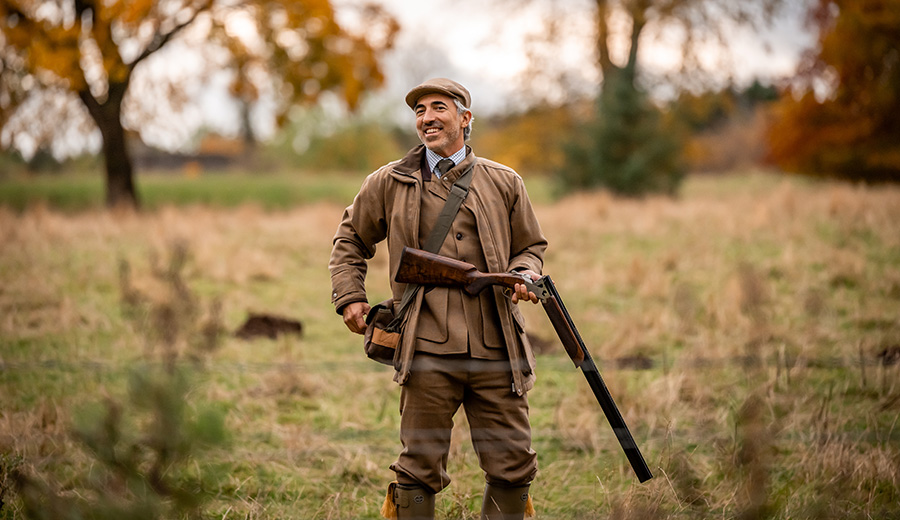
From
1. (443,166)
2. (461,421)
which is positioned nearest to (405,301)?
(443,166)

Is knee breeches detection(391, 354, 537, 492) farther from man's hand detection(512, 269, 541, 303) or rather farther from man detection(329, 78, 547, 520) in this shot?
man's hand detection(512, 269, 541, 303)

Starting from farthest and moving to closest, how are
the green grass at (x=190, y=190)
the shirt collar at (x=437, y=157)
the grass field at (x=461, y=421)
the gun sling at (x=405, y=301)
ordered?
the green grass at (x=190, y=190) → the shirt collar at (x=437, y=157) → the gun sling at (x=405, y=301) → the grass field at (x=461, y=421)

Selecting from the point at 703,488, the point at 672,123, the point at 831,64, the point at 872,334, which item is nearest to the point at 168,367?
the point at 703,488

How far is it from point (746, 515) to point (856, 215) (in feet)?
32.7

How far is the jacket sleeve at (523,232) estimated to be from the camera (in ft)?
9.90

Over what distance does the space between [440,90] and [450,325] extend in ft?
2.92

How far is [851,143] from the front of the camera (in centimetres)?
2048

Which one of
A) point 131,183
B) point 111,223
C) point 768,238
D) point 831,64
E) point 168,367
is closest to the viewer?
point 168,367

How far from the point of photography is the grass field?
8.38 ft

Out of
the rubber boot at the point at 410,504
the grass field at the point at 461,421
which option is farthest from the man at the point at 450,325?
the grass field at the point at 461,421

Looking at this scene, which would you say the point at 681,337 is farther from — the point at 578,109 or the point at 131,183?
the point at 578,109

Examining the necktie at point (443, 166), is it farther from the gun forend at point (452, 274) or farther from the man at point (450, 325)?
the gun forend at point (452, 274)

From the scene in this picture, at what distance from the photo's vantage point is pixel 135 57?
1520 centimetres

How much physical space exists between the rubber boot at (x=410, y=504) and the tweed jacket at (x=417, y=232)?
0.44 meters
